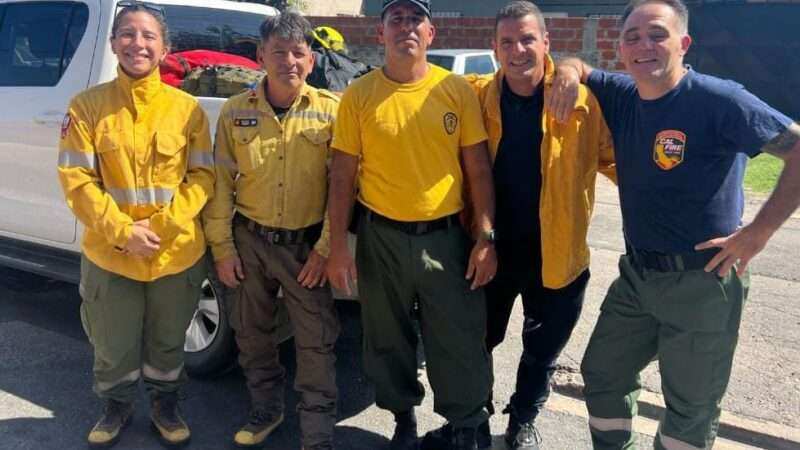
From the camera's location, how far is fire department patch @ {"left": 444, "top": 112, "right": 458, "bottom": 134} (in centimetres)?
283

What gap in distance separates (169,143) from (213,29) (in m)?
2.02

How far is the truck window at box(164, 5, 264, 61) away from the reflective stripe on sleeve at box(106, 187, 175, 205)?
1.79 m

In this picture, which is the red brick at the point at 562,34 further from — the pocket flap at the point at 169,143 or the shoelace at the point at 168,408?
the shoelace at the point at 168,408

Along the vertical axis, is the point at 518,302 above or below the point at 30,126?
below

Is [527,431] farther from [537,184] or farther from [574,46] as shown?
[574,46]

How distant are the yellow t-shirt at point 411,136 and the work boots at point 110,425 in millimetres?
1594

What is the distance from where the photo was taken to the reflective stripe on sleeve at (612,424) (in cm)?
280

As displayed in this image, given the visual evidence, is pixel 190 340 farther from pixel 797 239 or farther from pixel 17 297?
pixel 797 239

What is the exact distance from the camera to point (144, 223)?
3.03 m

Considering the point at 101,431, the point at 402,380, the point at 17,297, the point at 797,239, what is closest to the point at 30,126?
the point at 17,297

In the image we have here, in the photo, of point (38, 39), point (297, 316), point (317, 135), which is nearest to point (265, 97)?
point (317, 135)

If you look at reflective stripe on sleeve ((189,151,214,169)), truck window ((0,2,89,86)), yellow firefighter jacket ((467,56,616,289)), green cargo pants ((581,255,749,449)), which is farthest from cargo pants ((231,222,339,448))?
truck window ((0,2,89,86))

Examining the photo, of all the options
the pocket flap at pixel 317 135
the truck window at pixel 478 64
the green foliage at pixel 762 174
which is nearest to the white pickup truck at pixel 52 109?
the pocket flap at pixel 317 135

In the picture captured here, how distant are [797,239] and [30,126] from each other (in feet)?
20.7
